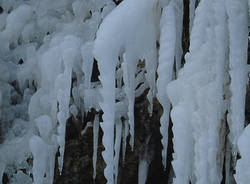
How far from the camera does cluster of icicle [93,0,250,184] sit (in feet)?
6.84

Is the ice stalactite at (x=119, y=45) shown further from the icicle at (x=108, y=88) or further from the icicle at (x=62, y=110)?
the icicle at (x=62, y=110)

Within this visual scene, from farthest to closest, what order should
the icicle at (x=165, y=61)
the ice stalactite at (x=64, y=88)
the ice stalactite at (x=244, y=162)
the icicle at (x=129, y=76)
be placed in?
the ice stalactite at (x=64, y=88)
the icicle at (x=129, y=76)
the icicle at (x=165, y=61)
the ice stalactite at (x=244, y=162)

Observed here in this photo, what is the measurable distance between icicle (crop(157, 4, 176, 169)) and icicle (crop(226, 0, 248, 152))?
0.40 meters

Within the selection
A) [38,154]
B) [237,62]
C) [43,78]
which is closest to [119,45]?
[237,62]

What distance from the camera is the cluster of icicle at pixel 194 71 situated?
6.84 feet

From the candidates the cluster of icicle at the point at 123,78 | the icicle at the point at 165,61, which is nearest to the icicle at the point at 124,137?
the cluster of icicle at the point at 123,78

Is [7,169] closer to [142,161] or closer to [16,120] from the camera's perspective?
[16,120]

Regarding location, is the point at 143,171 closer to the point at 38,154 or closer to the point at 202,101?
the point at 38,154

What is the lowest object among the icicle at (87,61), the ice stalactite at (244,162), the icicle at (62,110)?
the ice stalactite at (244,162)

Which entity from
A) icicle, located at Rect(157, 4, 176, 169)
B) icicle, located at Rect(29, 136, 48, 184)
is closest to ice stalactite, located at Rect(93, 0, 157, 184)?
icicle, located at Rect(157, 4, 176, 169)

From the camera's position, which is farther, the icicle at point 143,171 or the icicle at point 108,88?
the icicle at point 143,171

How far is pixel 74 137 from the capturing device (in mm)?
3170

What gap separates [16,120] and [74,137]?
0.49 m

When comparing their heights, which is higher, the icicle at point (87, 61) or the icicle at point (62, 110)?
the icicle at point (87, 61)
